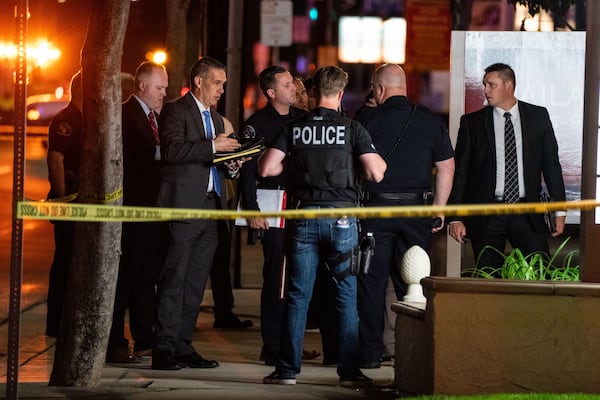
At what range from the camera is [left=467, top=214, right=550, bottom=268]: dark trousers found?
987 centimetres

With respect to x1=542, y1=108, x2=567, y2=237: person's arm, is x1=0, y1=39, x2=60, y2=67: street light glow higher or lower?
higher

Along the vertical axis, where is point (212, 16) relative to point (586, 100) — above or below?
above

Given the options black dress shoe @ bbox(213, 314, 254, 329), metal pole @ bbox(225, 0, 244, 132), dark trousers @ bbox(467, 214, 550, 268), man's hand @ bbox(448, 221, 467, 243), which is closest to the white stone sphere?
dark trousers @ bbox(467, 214, 550, 268)

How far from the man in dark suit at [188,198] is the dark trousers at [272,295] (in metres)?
0.50

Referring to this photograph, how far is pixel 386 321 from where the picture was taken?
33.4 feet

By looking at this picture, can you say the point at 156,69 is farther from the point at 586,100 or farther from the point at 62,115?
the point at 586,100

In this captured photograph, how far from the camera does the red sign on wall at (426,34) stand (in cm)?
3212

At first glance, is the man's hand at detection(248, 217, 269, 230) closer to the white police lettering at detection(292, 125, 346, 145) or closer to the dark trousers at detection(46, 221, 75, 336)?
the white police lettering at detection(292, 125, 346, 145)

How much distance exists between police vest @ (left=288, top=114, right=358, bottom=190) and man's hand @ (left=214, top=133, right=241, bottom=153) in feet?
2.37

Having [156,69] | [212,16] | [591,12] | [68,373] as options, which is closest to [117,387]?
[68,373]

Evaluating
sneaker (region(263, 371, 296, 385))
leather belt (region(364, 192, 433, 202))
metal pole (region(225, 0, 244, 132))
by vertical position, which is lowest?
sneaker (region(263, 371, 296, 385))

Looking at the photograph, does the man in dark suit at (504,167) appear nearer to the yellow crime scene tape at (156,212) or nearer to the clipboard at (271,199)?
the clipboard at (271,199)

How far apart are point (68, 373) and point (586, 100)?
11.0 ft

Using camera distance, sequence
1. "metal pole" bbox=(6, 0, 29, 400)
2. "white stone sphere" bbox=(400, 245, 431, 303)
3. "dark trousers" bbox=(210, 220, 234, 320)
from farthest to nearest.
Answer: "dark trousers" bbox=(210, 220, 234, 320), "white stone sphere" bbox=(400, 245, 431, 303), "metal pole" bbox=(6, 0, 29, 400)
